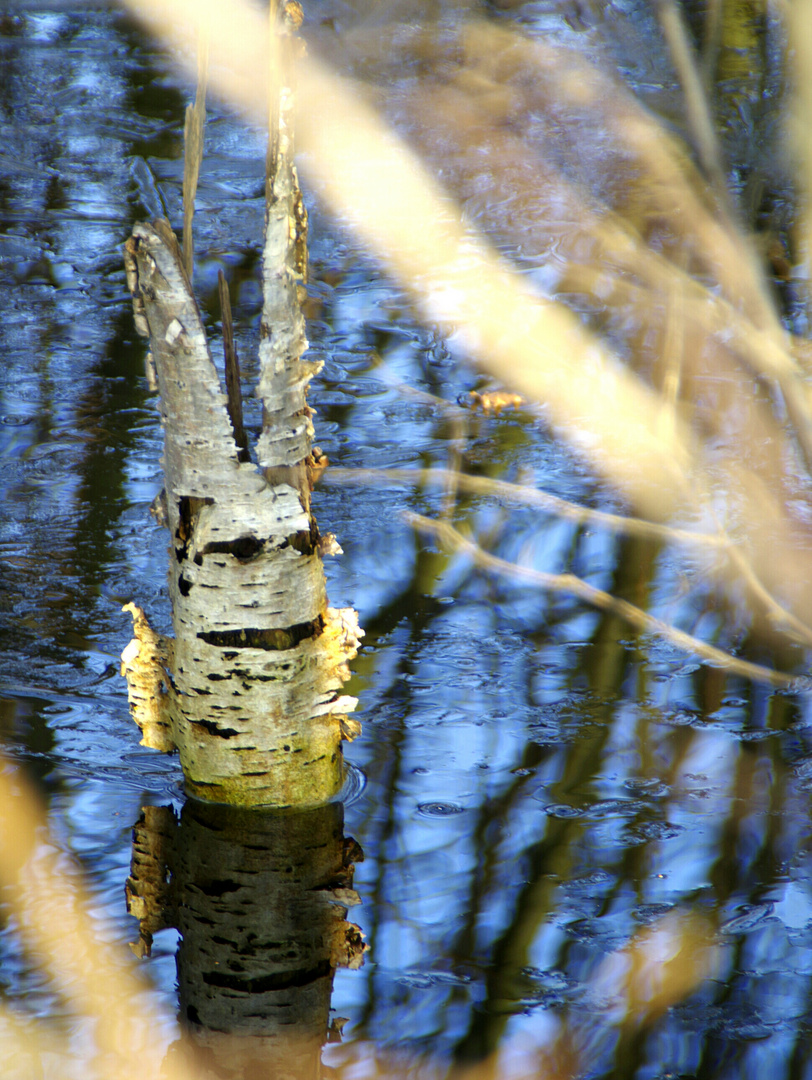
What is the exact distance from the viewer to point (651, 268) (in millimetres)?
5199

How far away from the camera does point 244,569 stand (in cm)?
195

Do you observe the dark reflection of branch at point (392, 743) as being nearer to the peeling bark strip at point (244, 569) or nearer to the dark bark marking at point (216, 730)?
the peeling bark strip at point (244, 569)

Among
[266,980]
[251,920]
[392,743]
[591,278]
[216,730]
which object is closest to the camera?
[266,980]

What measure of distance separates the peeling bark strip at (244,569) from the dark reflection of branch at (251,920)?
80 mm

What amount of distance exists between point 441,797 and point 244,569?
0.71 m

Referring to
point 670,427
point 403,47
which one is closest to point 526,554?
point 670,427

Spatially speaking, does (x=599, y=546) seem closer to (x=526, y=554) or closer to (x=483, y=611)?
(x=526, y=554)

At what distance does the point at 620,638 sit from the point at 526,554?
1.73ft

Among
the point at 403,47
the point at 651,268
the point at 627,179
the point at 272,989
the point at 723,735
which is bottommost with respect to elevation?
the point at 272,989

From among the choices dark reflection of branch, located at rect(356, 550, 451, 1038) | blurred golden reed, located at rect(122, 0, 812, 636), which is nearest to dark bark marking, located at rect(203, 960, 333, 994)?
dark reflection of branch, located at rect(356, 550, 451, 1038)

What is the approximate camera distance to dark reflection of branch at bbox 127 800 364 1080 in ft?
5.63

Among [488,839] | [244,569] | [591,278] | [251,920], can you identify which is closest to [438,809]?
[488,839]

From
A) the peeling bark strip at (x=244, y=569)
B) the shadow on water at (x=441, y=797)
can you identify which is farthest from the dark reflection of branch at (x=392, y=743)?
the peeling bark strip at (x=244, y=569)

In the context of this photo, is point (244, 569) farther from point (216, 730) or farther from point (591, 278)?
point (591, 278)
